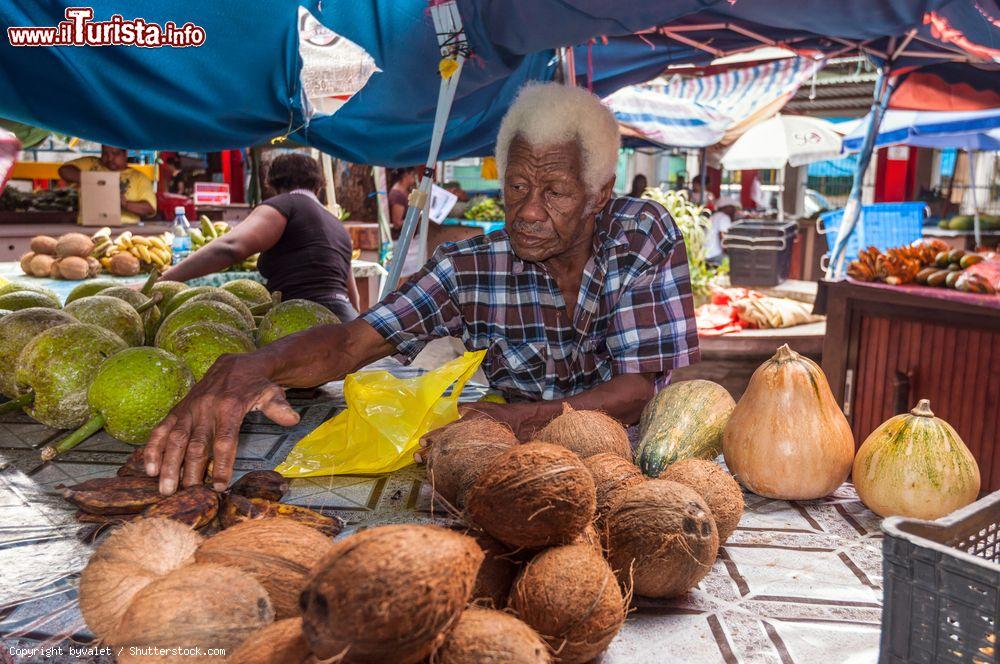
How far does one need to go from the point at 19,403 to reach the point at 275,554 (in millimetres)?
1735

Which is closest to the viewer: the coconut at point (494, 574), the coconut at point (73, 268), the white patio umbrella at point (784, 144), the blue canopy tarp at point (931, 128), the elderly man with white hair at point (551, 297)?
the coconut at point (494, 574)

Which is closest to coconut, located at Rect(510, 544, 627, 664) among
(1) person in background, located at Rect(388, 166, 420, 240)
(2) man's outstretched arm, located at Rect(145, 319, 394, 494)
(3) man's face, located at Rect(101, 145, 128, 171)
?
(2) man's outstretched arm, located at Rect(145, 319, 394, 494)

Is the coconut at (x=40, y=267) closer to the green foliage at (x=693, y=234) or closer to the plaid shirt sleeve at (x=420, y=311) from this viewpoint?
the plaid shirt sleeve at (x=420, y=311)

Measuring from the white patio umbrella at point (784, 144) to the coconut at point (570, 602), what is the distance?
13.3m

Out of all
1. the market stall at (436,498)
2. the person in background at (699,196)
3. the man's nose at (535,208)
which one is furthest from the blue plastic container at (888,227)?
the man's nose at (535,208)

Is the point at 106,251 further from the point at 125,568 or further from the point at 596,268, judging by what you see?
the point at 125,568

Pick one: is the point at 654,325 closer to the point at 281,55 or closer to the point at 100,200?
the point at 281,55

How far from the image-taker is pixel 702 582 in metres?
1.55

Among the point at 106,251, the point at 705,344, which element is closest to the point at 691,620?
the point at 705,344

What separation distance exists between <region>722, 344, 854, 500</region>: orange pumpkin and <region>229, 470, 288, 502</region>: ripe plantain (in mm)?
1197

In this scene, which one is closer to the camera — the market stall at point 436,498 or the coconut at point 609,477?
the market stall at point 436,498

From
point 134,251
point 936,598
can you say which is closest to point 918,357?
point 936,598

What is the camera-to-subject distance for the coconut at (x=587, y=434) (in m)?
1.71

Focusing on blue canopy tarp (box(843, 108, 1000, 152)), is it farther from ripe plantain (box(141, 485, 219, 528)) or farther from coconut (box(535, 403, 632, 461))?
ripe plantain (box(141, 485, 219, 528))
